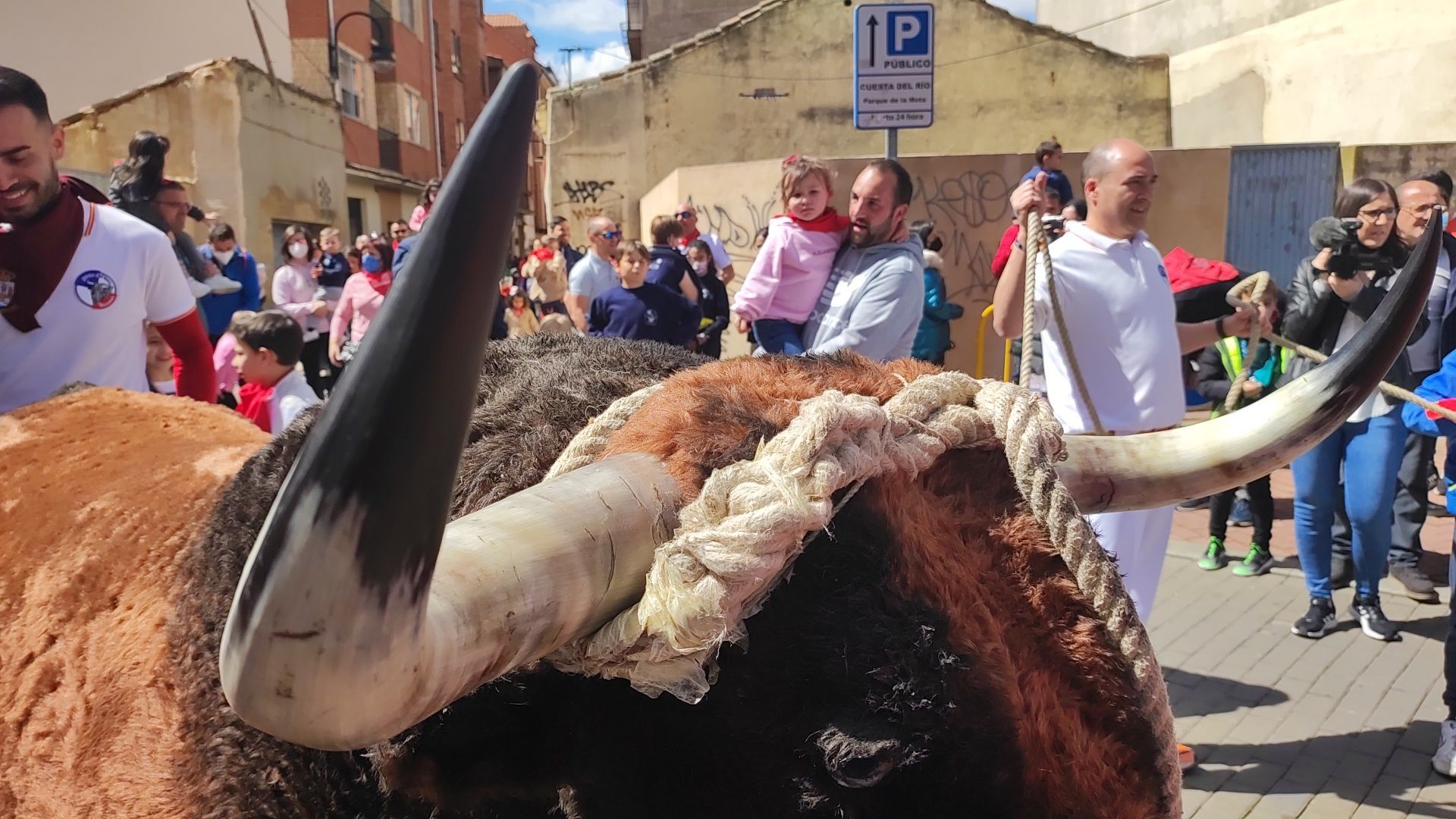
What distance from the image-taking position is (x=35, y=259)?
3033 millimetres

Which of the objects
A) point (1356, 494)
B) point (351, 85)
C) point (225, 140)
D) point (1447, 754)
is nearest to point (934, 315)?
point (1356, 494)

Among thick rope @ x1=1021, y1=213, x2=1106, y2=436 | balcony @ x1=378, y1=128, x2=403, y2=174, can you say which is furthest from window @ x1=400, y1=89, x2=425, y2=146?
thick rope @ x1=1021, y1=213, x2=1106, y2=436

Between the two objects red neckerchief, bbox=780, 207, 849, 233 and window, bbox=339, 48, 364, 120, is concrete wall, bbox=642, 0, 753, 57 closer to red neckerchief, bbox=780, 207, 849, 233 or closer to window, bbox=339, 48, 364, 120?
window, bbox=339, 48, 364, 120

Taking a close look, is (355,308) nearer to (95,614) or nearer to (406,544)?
(95,614)

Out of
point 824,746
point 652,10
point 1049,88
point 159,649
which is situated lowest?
point 159,649

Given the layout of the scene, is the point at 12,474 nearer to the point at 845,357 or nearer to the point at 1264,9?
the point at 845,357

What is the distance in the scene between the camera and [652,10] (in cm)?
2756

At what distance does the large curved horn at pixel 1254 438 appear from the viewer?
1.51 metres

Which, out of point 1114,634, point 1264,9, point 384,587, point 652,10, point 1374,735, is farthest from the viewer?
point 652,10

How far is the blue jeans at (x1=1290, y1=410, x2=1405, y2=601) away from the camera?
507cm

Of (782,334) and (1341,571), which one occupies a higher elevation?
(782,334)

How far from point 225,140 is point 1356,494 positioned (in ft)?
55.4

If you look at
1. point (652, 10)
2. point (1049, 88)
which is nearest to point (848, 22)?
point (1049, 88)

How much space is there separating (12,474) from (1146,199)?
12.7ft
